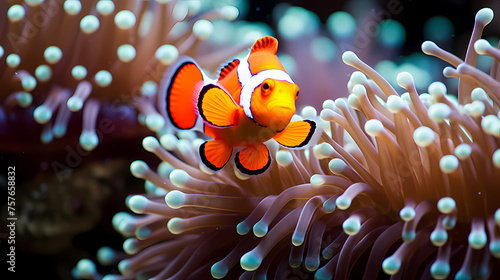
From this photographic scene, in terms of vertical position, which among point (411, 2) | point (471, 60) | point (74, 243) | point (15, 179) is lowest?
point (74, 243)

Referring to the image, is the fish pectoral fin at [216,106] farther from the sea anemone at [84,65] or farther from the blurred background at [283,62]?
the blurred background at [283,62]

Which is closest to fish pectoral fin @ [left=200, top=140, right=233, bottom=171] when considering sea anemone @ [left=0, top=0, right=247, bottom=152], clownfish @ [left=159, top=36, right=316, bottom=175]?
clownfish @ [left=159, top=36, right=316, bottom=175]

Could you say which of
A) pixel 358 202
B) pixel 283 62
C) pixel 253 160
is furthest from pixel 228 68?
pixel 283 62

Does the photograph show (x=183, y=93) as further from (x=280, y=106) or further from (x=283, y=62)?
(x=283, y=62)

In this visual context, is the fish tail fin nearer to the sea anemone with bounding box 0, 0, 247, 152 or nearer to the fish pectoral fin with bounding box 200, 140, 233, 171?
the fish pectoral fin with bounding box 200, 140, 233, 171

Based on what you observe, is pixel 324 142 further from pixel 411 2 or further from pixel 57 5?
pixel 411 2

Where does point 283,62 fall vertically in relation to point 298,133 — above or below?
below

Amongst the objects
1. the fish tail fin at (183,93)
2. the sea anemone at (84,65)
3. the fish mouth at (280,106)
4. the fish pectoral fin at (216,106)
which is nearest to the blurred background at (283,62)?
the sea anemone at (84,65)

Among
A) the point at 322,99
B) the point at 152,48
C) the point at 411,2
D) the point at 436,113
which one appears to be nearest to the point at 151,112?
the point at 152,48
